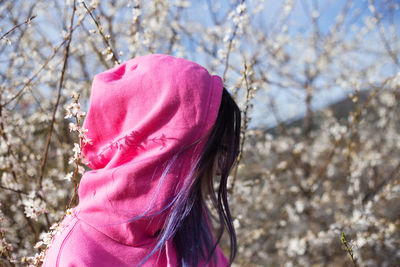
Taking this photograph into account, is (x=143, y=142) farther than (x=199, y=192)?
No

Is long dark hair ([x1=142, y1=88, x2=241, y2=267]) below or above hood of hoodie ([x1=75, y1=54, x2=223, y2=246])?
below

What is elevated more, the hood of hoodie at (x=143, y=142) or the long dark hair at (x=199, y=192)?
the hood of hoodie at (x=143, y=142)

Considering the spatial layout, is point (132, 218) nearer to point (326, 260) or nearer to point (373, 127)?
point (326, 260)

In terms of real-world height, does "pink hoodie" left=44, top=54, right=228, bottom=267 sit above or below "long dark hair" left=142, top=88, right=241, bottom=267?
above

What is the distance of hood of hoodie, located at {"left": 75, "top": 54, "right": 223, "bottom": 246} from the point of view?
40.4 inches

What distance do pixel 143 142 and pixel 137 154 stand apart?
1.7 inches

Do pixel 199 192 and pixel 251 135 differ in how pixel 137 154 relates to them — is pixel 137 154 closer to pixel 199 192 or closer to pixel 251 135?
pixel 199 192

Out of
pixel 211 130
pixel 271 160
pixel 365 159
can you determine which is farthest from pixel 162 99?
pixel 271 160

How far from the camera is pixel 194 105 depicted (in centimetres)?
108

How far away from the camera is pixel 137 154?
106cm

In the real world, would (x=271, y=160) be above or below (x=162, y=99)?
below

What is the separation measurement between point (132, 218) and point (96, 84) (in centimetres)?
46

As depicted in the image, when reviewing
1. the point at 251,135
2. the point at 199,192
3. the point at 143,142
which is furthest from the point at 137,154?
the point at 251,135

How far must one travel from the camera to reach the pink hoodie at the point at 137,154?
1021 mm
